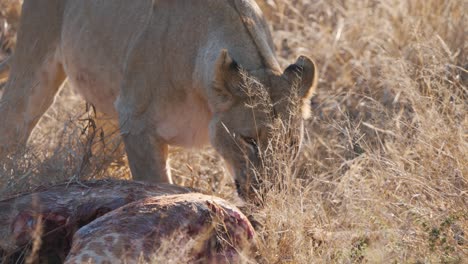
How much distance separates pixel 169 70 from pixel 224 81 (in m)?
0.48

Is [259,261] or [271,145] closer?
[259,261]

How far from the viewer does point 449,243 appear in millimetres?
4316

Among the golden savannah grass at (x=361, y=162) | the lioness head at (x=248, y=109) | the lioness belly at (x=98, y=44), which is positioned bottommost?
the golden savannah grass at (x=361, y=162)

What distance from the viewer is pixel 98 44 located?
6.20m

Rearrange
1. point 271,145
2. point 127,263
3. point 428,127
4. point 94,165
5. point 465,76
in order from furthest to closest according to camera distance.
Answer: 1. point 465,76
2. point 94,165
3. point 428,127
4. point 271,145
5. point 127,263

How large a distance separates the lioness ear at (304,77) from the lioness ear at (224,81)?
0.30m

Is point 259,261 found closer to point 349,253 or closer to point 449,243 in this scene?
point 349,253

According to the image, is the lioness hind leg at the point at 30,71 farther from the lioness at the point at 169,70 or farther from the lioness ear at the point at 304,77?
the lioness ear at the point at 304,77

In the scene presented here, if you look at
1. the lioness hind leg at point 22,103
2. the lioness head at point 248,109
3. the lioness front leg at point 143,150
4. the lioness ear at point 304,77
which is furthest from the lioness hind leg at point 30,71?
the lioness ear at point 304,77

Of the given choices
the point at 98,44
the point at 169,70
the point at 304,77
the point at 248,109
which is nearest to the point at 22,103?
the point at 98,44

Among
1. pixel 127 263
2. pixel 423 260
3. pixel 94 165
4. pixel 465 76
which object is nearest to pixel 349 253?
pixel 423 260

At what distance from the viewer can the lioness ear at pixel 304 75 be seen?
5246 mm

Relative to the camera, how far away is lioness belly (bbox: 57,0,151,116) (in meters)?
5.99

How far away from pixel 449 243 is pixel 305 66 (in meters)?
1.44
